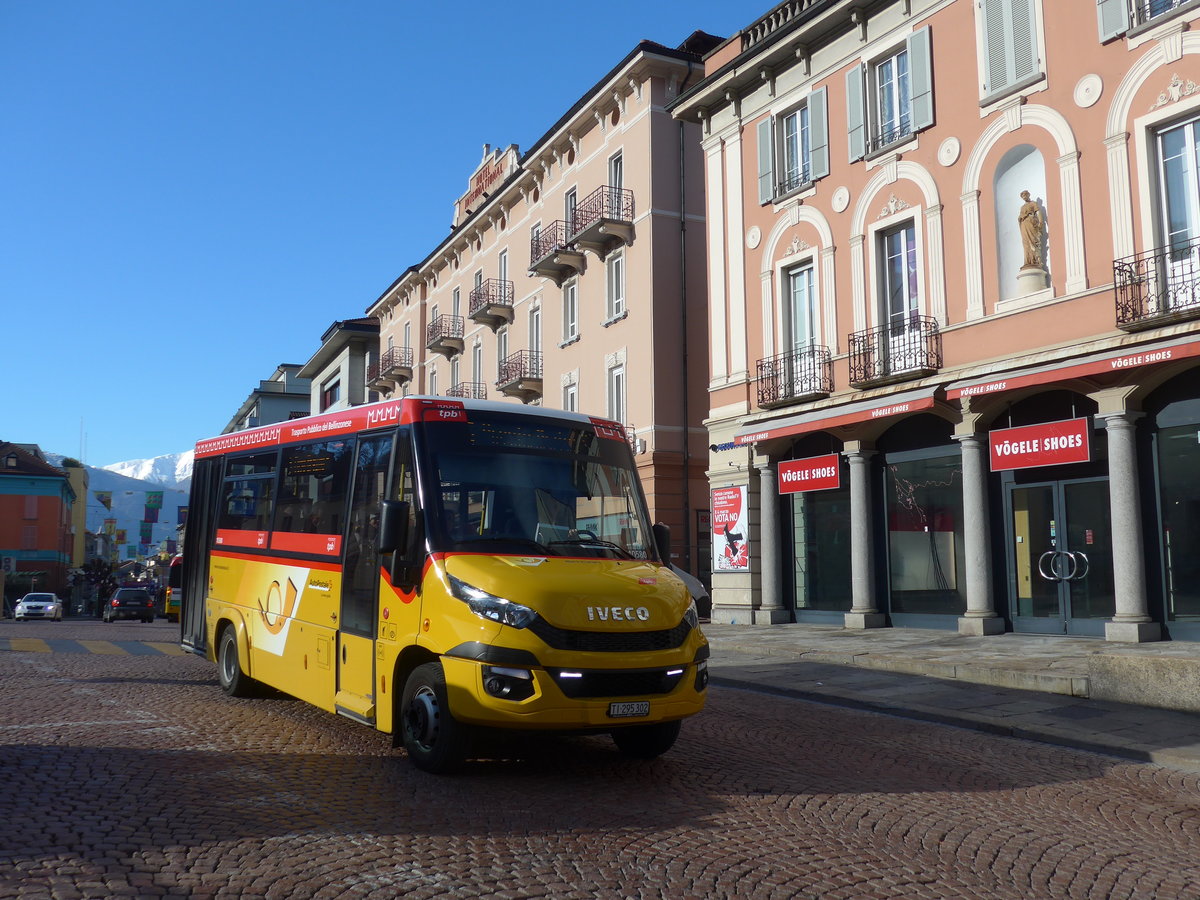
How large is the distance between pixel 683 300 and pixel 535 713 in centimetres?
2280

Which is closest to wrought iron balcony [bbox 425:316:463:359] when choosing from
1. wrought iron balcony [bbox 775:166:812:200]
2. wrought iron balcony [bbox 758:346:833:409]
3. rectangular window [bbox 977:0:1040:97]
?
wrought iron balcony [bbox 775:166:812:200]

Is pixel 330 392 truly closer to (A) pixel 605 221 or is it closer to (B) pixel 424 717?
(A) pixel 605 221

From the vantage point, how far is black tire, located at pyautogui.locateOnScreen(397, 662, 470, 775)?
6688 mm

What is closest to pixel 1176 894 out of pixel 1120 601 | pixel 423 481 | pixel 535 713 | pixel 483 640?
pixel 535 713

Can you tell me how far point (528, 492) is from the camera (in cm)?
757

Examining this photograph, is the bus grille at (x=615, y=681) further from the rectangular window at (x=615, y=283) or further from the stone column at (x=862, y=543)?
the rectangular window at (x=615, y=283)

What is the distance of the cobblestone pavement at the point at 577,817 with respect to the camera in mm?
4734

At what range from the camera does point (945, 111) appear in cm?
1850

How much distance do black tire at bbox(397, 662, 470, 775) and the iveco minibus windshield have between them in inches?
34.4

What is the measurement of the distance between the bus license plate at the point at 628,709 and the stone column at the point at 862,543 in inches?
537

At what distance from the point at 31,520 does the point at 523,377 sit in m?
59.9

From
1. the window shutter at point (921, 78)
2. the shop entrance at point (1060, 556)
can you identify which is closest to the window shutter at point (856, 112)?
the window shutter at point (921, 78)

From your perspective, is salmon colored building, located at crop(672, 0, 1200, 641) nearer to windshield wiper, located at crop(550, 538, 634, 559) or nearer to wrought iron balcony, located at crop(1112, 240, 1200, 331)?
wrought iron balcony, located at crop(1112, 240, 1200, 331)

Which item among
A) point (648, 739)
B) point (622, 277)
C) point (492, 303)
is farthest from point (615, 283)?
point (648, 739)
